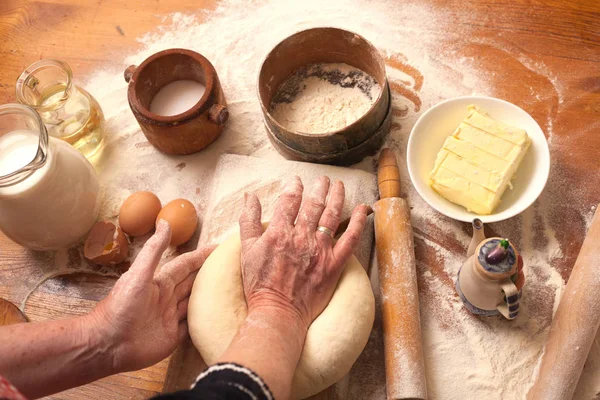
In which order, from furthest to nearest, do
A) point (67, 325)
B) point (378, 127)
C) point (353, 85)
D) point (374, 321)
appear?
point (353, 85) → point (378, 127) → point (374, 321) → point (67, 325)

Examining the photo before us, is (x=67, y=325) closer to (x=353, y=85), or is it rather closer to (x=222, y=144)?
(x=222, y=144)

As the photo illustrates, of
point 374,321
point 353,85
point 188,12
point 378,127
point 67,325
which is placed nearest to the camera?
point 67,325

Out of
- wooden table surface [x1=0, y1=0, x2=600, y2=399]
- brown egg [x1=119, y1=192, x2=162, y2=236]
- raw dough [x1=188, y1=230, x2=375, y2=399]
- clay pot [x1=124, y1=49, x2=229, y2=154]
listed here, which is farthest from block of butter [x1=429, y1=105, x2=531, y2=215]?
brown egg [x1=119, y1=192, x2=162, y2=236]

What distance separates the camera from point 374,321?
1375mm

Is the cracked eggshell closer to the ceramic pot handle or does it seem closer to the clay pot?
the clay pot

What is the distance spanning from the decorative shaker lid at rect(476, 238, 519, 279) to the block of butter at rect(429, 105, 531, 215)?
0.72 feet

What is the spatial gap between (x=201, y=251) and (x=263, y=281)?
9.2 inches

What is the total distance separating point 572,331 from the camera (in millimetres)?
1242

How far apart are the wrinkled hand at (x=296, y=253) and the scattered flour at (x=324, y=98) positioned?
11.0 inches

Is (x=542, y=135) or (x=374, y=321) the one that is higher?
(x=542, y=135)

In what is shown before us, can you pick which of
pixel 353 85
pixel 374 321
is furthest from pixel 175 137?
pixel 374 321

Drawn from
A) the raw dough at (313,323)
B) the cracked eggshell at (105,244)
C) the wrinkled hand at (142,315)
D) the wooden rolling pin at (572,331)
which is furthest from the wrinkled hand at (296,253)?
the wooden rolling pin at (572,331)

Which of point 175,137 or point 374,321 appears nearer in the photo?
point 374,321

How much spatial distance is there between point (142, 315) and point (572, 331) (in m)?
0.96
